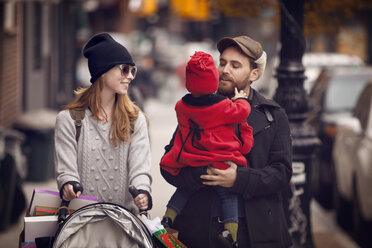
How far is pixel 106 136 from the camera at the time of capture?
12.5 ft

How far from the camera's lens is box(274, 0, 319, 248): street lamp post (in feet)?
18.2

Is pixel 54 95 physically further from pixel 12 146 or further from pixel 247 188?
pixel 247 188

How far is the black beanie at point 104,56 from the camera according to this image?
147 inches

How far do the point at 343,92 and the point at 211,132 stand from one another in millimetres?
7237

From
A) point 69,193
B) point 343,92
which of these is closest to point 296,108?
point 69,193

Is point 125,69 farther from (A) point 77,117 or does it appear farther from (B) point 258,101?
(B) point 258,101

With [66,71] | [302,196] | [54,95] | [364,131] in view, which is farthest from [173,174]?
[66,71]

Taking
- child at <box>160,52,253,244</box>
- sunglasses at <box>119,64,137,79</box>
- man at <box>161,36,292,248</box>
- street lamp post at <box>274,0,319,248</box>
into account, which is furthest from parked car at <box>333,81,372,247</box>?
sunglasses at <box>119,64,137,79</box>

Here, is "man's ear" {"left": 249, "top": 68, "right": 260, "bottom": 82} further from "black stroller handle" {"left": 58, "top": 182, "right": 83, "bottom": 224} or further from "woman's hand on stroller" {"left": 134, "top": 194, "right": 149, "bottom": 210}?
"black stroller handle" {"left": 58, "top": 182, "right": 83, "bottom": 224}

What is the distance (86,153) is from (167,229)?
2.22ft

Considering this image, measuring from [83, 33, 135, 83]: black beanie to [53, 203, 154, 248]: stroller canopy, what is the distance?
830 millimetres

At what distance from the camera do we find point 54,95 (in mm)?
17375

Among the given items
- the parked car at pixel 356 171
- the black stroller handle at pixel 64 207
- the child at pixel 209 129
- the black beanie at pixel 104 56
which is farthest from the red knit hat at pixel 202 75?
the parked car at pixel 356 171

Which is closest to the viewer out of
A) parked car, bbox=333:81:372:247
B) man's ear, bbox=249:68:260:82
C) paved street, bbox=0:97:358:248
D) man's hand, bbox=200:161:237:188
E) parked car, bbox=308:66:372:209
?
man's hand, bbox=200:161:237:188
